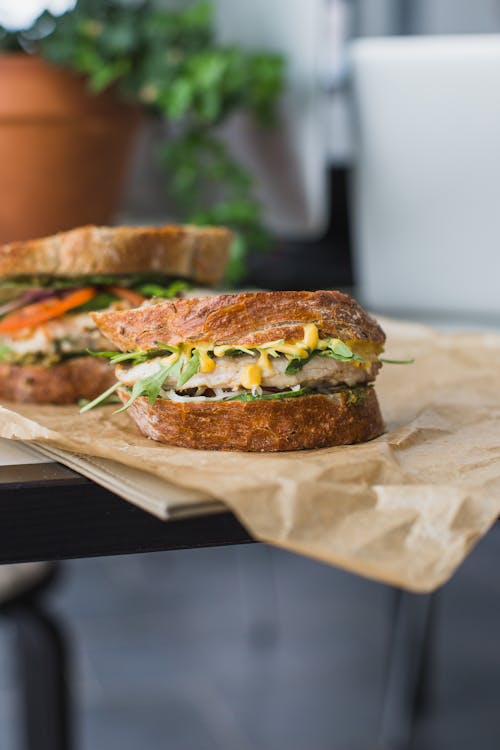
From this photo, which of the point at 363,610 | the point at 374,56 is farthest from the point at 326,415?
the point at 363,610

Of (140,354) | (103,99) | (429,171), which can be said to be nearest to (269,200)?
(103,99)

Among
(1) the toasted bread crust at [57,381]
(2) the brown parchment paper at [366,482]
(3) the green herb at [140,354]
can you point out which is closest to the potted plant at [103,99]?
Answer: (1) the toasted bread crust at [57,381]

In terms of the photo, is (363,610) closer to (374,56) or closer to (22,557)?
(374,56)

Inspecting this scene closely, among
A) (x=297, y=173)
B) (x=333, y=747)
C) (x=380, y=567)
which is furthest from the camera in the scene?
(x=297, y=173)

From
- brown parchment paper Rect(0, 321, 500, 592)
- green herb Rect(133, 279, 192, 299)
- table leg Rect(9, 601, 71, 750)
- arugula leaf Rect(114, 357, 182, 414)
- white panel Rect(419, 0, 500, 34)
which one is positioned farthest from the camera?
white panel Rect(419, 0, 500, 34)

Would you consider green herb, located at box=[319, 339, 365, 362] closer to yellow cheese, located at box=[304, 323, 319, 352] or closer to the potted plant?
yellow cheese, located at box=[304, 323, 319, 352]

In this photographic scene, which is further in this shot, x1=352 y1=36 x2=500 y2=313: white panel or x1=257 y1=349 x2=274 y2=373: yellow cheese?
x1=352 y1=36 x2=500 y2=313: white panel

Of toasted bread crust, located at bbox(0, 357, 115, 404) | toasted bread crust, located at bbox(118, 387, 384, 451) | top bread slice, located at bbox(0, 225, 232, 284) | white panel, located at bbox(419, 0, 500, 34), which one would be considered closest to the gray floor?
toasted bread crust, located at bbox(0, 357, 115, 404)
